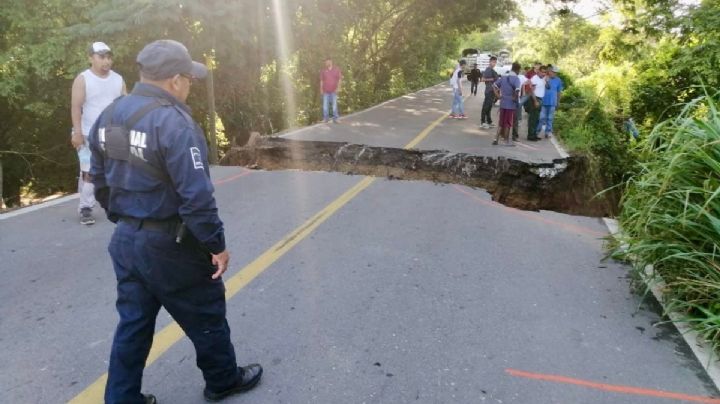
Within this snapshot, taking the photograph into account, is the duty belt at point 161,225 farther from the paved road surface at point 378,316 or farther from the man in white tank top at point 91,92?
the man in white tank top at point 91,92

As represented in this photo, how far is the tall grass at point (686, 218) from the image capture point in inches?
143

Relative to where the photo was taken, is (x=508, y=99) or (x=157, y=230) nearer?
(x=157, y=230)

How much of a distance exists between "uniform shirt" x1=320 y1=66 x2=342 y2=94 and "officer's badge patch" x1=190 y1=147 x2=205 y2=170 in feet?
38.0

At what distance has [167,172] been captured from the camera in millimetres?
2344

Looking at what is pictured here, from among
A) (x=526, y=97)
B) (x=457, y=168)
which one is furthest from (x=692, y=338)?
(x=526, y=97)

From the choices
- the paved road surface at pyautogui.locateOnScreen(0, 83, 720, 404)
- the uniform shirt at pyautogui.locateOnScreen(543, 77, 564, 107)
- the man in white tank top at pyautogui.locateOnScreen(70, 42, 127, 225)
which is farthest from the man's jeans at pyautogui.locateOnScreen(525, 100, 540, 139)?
the man in white tank top at pyautogui.locateOnScreen(70, 42, 127, 225)

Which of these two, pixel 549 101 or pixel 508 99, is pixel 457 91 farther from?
pixel 508 99

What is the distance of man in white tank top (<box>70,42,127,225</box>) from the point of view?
209 inches

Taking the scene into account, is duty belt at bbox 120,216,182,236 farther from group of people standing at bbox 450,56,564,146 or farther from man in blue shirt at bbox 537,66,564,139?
man in blue shirt at bbox 537,66,564,139

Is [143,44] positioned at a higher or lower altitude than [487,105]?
higher

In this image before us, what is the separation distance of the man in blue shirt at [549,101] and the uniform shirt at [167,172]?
36.1 ft

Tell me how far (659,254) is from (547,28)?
3579cm

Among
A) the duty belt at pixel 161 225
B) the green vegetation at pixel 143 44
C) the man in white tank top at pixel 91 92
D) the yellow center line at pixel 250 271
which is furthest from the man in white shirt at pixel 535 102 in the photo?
the duty belt at pixel 161 225

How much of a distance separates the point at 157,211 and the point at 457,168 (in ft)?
23.6
